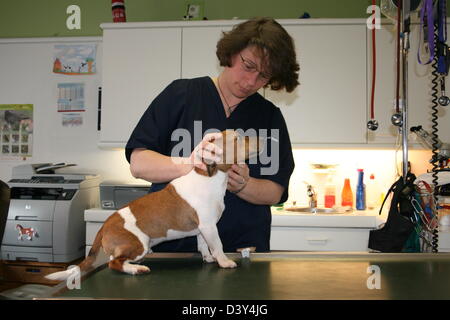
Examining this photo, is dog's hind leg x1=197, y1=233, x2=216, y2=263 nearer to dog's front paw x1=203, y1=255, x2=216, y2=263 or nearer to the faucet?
dog's front paw x1=203, y1=255, x2=216, y2=263

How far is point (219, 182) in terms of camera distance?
102cm

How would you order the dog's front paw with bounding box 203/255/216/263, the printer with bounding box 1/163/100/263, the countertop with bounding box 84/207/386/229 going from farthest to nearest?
the printer with bounding box 1/163/100/263
the countertop with bounding box 84/207/386/229
the dog's front paw with bounding box 203/255/216/263

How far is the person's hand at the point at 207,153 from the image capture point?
0.98 metres

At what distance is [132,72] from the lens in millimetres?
2674

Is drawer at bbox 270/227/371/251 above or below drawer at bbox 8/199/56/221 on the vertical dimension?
below

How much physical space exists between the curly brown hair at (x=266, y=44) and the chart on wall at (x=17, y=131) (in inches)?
95.3

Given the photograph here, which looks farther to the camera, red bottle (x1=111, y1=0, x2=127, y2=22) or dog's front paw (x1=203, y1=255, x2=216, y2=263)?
red bottle (x1=111, y1=0, x2=127, y2=22)

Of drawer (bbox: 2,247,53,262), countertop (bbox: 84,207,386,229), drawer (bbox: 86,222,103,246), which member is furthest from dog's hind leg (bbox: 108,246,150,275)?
drawer (bbox: 2,247,53,262)

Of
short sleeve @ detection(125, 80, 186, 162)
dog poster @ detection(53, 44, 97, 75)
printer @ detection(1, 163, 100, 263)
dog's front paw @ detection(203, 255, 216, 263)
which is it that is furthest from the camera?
dog poster @ detection(53, 44, 97, 75)

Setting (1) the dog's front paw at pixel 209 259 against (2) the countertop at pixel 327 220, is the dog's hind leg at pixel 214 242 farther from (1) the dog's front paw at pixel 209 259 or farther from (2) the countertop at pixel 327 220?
(2) the countertop at pixel 327 220

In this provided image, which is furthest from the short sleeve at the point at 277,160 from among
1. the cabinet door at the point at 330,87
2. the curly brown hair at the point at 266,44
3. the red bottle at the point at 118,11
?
the red bottle at the point at 118,11

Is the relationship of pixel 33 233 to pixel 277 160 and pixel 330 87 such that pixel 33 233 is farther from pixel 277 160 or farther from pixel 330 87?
pixel 330 87

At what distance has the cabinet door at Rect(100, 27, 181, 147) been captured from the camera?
2648 millimetres
